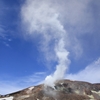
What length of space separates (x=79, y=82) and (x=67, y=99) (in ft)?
123

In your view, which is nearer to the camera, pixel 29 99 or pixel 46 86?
pixel 29 99

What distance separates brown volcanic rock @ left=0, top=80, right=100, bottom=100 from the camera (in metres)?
131

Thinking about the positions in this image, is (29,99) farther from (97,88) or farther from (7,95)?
(97,88)

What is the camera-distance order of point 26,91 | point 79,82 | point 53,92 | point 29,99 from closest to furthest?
1. point 29,99
2. point 53,92
3. point 26,91
4. point 79,82

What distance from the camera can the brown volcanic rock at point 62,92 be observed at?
5172 inches

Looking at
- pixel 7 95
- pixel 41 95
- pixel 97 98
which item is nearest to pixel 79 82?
pixel 97 98

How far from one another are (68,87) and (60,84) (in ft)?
19.6

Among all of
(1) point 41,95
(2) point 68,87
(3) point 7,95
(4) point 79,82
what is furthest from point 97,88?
(3) point 7,95

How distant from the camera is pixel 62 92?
14188 centimetres

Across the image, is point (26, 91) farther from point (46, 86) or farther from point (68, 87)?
point (68, 87)

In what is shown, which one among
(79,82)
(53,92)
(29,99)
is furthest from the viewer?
(79,82)

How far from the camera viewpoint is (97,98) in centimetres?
14638

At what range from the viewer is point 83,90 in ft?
508

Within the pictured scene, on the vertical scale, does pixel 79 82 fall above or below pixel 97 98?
above
